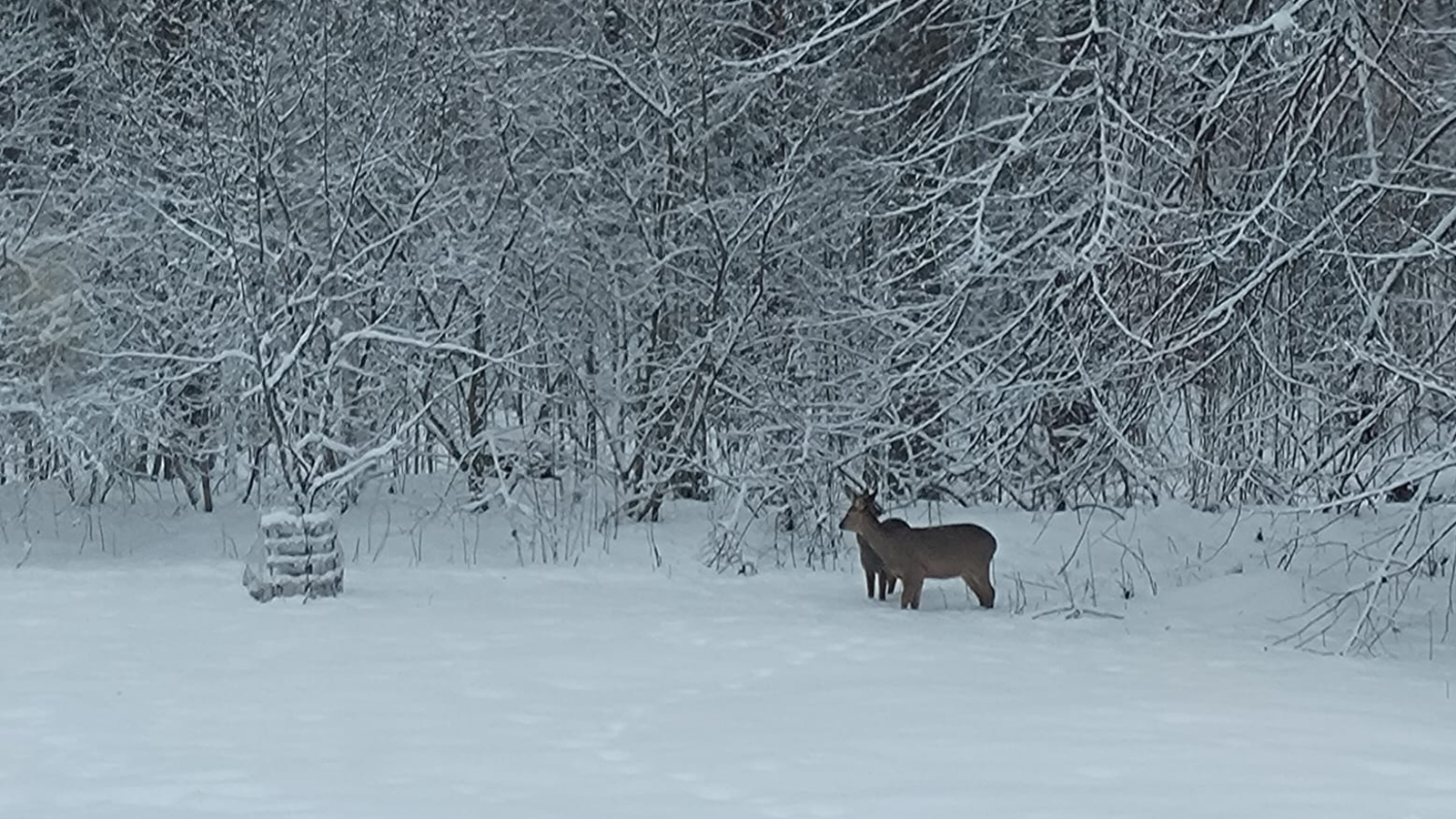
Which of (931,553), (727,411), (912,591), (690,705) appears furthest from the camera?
(727,411)

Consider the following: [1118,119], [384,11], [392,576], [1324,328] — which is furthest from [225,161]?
[1324,328]

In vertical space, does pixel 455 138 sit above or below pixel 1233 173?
above

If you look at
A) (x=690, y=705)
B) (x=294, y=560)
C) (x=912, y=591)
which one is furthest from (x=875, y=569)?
(x=294, y=560)

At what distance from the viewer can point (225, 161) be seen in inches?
528

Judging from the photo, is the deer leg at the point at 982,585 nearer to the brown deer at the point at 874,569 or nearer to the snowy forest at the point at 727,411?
the snowy forest at the point at 727,411

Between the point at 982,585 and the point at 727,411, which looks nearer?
the point at 982,585

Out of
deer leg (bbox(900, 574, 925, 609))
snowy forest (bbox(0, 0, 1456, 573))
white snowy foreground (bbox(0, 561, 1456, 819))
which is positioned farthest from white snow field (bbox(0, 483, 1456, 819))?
snowy forest (bbox(0, 0, 1456, 573))

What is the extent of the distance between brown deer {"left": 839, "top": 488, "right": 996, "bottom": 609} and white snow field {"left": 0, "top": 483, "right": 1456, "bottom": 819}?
0.66ft

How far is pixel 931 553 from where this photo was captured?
31.6 ft

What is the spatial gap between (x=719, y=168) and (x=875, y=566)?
246 inches

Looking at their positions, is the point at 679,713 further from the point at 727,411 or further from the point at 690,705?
the point at 727,411

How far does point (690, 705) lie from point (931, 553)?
313 cm

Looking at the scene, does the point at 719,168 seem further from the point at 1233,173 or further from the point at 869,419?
the point at 1233,173

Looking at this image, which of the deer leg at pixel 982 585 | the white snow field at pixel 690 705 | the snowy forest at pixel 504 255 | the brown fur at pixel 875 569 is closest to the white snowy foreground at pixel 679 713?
the white snow field at pixel 690 705
